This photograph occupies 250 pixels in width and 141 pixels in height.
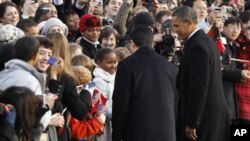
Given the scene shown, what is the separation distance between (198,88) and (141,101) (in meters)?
0.90

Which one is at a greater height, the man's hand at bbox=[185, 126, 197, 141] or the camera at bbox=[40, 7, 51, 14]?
the camera at bbox=[40, 7, 51, 14]

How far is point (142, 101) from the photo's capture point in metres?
9.07

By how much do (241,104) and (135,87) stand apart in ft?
12.8

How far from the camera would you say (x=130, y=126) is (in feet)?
29.9

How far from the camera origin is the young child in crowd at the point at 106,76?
10.4 meters

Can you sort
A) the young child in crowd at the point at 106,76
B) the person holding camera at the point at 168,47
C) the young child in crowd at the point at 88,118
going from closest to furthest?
the young child in crowd at the point at 88,118 < the young child in crowd at the point at 106,76 < the person holding camera at the point at 168,47

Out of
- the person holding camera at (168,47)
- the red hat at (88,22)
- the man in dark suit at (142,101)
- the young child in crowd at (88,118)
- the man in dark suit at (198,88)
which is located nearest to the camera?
the man in dark suit at (142,101)

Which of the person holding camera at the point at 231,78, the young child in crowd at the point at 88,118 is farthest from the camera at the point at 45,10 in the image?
the young child in crowd at the point at 88,118

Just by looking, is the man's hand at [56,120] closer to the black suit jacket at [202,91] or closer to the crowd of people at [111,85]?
the crowd of people at [111,85]

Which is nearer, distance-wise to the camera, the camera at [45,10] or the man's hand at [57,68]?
the man's hand at [57,68]

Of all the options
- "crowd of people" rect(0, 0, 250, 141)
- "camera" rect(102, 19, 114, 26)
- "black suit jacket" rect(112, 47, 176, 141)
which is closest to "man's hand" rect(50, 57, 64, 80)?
"crowd of people" rect(0, 0, 250, 141)

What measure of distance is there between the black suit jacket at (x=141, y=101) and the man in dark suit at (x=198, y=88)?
23.7 inches

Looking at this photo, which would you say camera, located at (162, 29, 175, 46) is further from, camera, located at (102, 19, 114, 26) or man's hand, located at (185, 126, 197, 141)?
camera, located at (102, 19, 114, 26)

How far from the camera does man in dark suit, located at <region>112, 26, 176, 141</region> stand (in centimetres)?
902
